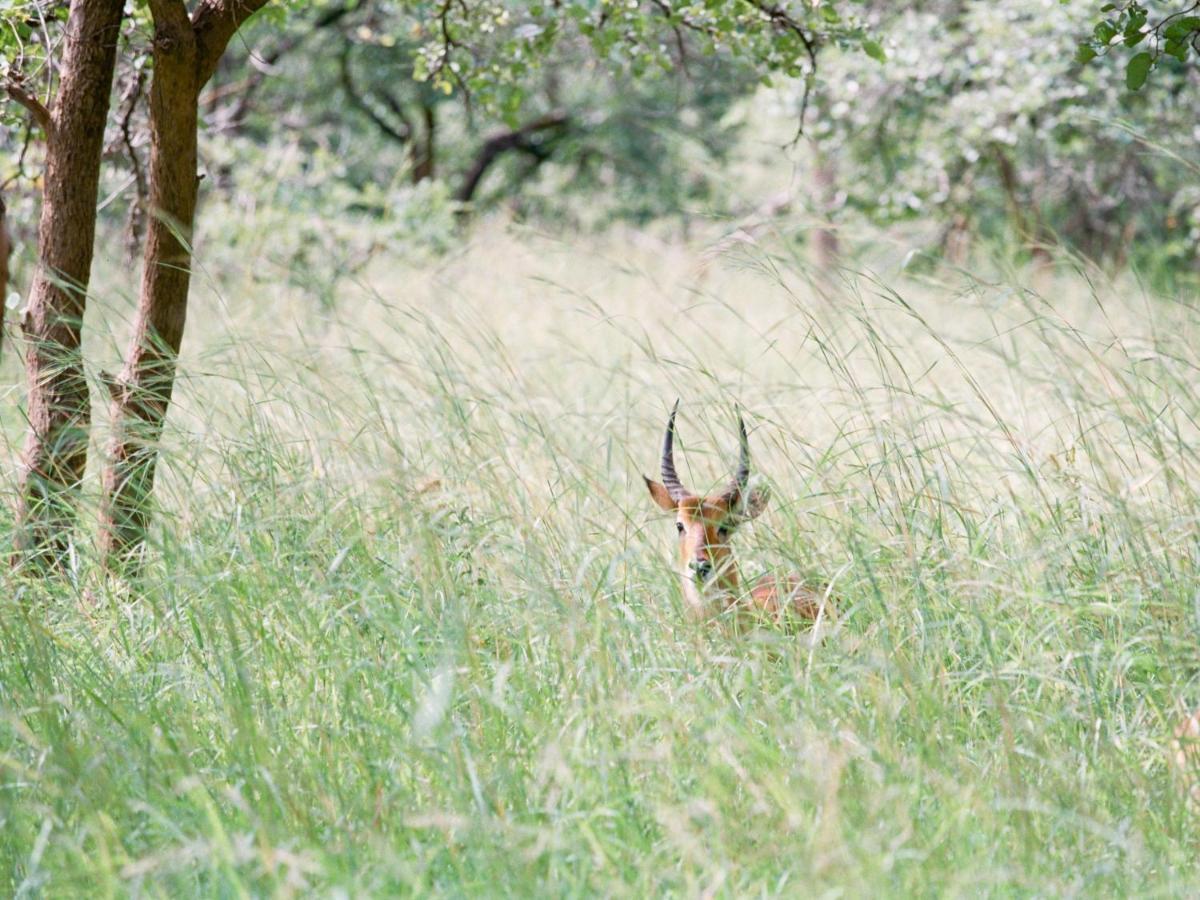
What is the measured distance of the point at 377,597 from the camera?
2975 millimetres

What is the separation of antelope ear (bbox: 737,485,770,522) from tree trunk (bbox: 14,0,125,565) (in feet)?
5.63

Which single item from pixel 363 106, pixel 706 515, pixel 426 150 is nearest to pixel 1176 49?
pixel 706 515

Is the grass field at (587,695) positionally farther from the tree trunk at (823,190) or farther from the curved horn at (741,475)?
the tree trunk at (823,190)

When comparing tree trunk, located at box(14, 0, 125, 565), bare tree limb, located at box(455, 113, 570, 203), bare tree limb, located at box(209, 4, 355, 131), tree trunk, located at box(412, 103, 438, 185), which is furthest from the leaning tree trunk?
bare tree limb, located at box(455, 113, 570, 203)

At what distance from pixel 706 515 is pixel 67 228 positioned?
193 centimetres

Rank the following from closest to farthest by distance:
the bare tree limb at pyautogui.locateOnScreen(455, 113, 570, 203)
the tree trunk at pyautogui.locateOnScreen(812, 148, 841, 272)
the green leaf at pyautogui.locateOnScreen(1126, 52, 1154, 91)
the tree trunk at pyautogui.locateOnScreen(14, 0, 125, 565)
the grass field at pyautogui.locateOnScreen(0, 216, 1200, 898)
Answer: the grass field at pyautogui.locateOnScreen(0, 216, 1200, 898) < the green leaf at pyautogui.locateOnScreen(1126, 52, 1154, 91) < the tree trunk at pyautogui.locateOnScreen(14, 0, 125, 565) < the tree trunk at pyautogui.locateOnScreen(812, 148, 841, 272) < the bare tree limb at pyautogui.locateOnScreen(455, 113, 570, 203)

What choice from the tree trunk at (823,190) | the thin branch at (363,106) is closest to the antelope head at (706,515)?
the tree trunk at (823,190)

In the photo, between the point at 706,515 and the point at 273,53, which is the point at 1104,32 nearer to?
the point at 706,515

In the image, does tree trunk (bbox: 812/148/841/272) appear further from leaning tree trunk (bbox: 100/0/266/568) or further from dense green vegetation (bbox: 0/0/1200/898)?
leaning tree trunk (bbox: 100/0/266/568)

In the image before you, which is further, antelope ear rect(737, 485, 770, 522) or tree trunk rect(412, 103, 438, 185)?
tree trunk rect(412, 103, 438, 185)

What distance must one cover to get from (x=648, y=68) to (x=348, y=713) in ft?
10.8

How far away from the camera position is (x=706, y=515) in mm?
4047

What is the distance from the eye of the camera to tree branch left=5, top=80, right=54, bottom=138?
361 cm

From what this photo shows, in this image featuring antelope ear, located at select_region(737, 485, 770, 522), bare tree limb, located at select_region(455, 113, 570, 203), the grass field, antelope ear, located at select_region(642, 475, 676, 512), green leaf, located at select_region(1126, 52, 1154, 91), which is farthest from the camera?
bare tree limb, located at select_region(455, 113, 570, 203)
